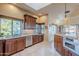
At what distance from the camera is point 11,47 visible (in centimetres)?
515

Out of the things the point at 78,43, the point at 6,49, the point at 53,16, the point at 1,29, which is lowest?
the point at 6,49

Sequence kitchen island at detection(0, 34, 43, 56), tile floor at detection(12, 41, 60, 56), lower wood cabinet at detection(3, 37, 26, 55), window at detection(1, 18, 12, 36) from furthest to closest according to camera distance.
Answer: lower wood cabinet at detection(3, 37, 26, 55), kitchen island at detection(0, 34, 43, 56), window at detection(1, 18, 12, 36), tile floor at detection(12, 41, 60, 56)

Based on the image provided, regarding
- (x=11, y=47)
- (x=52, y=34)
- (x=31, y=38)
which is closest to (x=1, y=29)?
(x=11, y=47)

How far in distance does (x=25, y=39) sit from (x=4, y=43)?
2.05 metres

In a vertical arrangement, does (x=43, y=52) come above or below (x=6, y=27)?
below

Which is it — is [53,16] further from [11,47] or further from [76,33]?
[11,47]

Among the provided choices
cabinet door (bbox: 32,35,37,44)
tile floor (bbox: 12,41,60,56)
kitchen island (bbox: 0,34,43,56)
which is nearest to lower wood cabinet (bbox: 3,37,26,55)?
kitchen island (bbox: 0,34,43,56)

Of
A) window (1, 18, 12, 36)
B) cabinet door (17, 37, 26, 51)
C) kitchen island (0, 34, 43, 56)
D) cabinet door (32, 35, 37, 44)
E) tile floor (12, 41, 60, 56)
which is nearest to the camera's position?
tile floor (12, 41, 60, 56)

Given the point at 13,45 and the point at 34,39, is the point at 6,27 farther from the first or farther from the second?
the point at 34,39

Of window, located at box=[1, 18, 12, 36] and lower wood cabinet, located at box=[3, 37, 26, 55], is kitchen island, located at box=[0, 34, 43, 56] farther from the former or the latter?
window, located at box=[1, 18, 12, 36]

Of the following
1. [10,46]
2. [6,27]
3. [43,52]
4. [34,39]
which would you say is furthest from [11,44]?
[34,39]

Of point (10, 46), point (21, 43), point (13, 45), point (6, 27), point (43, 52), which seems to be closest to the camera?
point (43, 52)

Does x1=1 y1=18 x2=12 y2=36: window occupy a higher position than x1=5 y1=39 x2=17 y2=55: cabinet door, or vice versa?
x1=1 y1=18 x2=12 y2=36: window

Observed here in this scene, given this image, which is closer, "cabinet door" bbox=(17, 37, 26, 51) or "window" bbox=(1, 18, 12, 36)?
"window" bbox=(1, 18, 12, 36)
